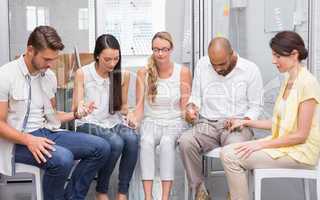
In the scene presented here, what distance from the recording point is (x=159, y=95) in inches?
123

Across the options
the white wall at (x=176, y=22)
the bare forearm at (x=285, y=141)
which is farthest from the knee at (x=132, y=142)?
the white wall at (x=176, y=22)

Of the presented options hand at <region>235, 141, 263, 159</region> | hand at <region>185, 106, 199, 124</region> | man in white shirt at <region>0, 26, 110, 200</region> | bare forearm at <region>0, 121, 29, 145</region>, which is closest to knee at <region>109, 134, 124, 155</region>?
man in white shirt at <region>0, 26, 110, 200</region>

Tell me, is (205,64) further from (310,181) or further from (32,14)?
(32,14)

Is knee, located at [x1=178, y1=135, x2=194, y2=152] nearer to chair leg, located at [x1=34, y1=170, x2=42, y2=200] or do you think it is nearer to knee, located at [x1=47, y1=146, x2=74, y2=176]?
knee, located at [x1=47, y1=146, x2=74, y2=176]

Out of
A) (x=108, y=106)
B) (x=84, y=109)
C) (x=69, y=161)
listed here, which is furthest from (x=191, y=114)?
(x=69, y=161)

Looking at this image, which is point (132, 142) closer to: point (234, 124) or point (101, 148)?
point (101, 148)

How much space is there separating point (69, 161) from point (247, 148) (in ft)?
3.23

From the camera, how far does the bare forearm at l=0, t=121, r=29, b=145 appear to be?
7.69ft

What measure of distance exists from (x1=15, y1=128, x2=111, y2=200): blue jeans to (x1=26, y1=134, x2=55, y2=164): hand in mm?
Answer: 30

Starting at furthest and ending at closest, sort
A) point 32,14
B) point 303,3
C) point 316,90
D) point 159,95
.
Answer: point 32,14 → point 303,3 → point 159,95 → point 316,90

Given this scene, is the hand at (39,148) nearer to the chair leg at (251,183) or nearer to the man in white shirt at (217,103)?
the man in white shirt at (217,103)

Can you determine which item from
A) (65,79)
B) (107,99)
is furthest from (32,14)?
(107,99)

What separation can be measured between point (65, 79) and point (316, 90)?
6.96 feet

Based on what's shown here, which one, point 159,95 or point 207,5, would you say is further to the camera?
point 207,5
